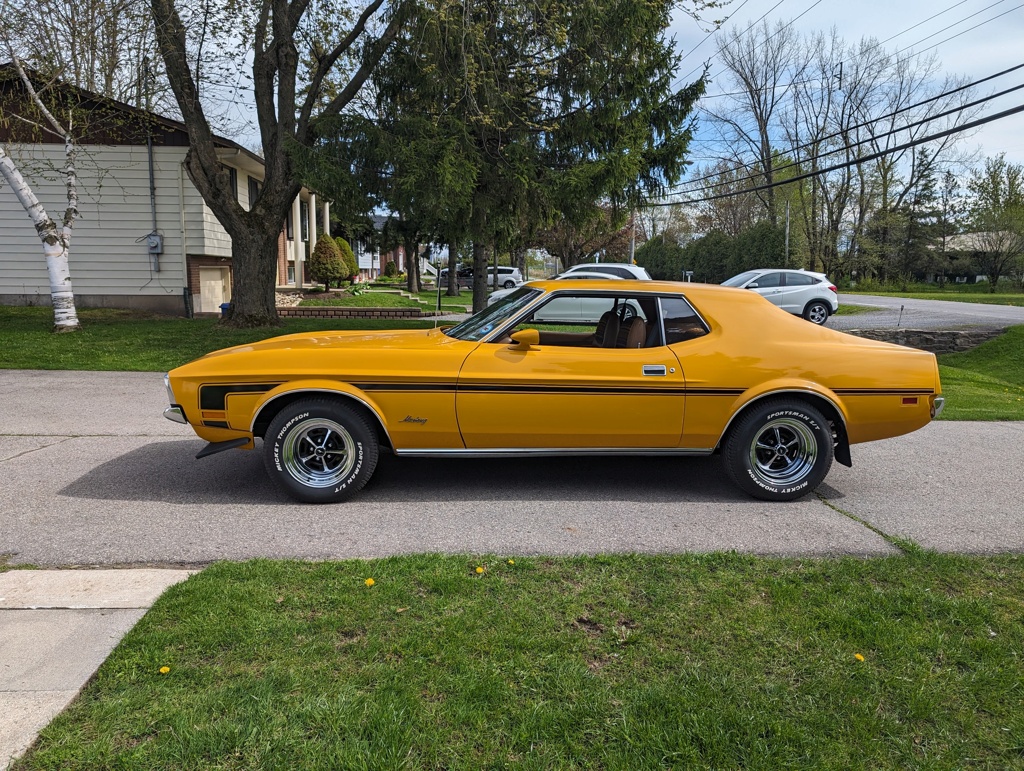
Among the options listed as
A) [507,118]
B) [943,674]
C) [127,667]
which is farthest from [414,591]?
[507,118]

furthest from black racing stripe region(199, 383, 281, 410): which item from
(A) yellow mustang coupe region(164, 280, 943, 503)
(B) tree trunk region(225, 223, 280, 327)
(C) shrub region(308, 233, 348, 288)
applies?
(C) shrub region(308, 233, 348, 288)

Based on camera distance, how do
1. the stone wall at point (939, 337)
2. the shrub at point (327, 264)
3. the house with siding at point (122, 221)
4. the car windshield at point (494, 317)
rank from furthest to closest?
the shrub at point (327, 264) < the house with siding at point (122, 221) < the stone wall at point (939, 337) < the car windshield at point (494, 317)

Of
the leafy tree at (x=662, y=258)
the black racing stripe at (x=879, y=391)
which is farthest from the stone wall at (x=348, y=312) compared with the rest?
the leafy tree at (x=662, y=258)

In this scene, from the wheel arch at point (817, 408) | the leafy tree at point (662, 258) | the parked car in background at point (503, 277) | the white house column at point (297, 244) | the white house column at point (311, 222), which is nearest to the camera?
the wheel arch at point (817, 408)

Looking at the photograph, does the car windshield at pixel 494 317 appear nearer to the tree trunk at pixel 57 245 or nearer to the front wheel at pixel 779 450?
the front wheel at pixel 779 450

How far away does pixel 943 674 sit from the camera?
2852 mm

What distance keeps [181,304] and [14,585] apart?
15936 mm

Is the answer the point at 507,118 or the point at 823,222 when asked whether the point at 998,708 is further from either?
the point at 823,222

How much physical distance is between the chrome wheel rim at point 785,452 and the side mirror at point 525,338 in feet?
5.79

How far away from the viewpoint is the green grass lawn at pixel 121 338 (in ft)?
36.0

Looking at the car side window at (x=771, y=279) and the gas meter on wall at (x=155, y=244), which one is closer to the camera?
the gas meter on wall at (x=155, y=244)

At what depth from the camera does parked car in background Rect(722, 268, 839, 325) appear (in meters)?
19.4

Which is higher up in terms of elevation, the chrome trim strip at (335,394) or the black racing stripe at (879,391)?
the black racing stripe at (879,391)

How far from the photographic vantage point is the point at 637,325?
17.1ft
